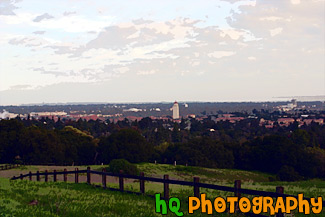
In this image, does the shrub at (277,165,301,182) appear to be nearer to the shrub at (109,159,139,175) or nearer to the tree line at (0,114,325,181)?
the tree line at (0,114,325,181)

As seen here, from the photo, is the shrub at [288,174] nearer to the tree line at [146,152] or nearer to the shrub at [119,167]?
the tree line at [146,152]

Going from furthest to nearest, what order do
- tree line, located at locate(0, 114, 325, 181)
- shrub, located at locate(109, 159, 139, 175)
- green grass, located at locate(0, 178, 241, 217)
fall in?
tree line, located at locate(0, 114, 325, 181)
shrub, located at locate(109, 159, 139, 175)
green grass, located at locate(0, 178, 241, 217)

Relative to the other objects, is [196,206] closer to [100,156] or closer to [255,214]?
[255,214]

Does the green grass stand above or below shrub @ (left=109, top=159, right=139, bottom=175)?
above

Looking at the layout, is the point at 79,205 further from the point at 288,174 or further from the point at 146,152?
the point at 146,152

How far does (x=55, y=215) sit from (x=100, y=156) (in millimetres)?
81521

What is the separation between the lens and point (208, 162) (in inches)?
3605

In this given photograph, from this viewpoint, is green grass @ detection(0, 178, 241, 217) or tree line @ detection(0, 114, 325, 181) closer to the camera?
green grass @ detection(0, 178, 241, 217)

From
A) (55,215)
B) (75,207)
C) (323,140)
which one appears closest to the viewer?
(55,215)

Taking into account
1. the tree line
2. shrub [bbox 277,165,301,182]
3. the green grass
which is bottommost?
shrub [bbox 277,165,301,182]

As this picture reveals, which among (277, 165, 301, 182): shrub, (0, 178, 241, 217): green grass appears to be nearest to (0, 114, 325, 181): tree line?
(277, 165, 301, 182): shrub

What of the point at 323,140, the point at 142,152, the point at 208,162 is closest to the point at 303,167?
the point at 208,162

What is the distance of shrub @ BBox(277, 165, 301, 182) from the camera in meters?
80.2

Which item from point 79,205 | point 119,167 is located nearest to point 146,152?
point 119,167
